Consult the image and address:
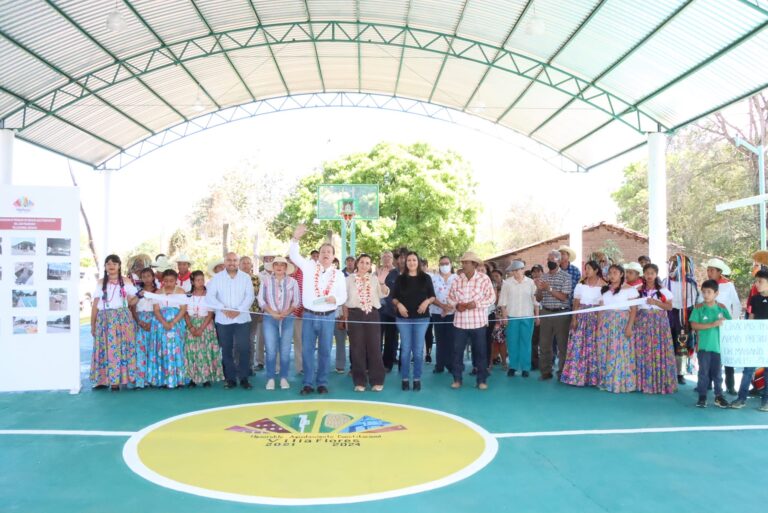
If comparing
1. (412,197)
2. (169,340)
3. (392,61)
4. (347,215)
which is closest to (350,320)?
(169,340)

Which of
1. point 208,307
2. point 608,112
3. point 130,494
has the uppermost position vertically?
point 608,112

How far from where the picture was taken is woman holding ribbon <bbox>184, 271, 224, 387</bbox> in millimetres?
6664

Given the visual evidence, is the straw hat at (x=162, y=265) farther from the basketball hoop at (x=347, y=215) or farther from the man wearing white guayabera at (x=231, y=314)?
the basketball hoop at (x=347, y=215)

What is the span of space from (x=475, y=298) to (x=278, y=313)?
7.27 ft

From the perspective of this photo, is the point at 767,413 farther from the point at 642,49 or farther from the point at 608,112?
the point at 608,112

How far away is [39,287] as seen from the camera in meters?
6.14

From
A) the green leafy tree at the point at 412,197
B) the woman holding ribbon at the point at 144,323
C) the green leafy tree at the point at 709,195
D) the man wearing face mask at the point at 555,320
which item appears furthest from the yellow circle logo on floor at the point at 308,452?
the green leafy tree at the point at 709,195

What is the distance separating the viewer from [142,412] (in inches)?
217

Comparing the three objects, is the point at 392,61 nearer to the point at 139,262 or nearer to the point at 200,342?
the point at 139,262

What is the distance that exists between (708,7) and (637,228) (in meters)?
21.4

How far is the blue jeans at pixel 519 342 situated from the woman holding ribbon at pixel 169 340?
3.95 meters

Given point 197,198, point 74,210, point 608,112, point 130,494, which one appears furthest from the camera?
point 197,198

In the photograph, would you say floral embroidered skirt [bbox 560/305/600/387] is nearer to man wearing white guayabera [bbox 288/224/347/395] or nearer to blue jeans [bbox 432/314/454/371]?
blue jeans [bbox 432/314/454/371]

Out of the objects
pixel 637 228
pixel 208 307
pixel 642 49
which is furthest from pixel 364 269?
pixel 637 228
